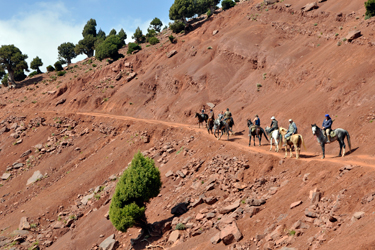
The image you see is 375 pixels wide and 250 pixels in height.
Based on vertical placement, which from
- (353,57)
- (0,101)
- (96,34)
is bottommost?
(353,57)

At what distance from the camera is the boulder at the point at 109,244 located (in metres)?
24.9

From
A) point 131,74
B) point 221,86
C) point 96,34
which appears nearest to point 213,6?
point 131,74

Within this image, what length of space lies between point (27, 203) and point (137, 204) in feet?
70.0

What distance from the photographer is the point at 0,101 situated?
240 feet

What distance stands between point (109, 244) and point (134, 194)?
14.2 feet

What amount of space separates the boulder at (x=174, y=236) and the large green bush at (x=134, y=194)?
123 inches

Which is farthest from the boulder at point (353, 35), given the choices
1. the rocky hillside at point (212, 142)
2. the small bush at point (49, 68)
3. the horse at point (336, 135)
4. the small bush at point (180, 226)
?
the small bush at point (49, 68)

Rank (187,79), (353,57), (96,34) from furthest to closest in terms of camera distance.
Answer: (96,34), (187,79), (353,57)

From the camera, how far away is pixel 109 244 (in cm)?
2511

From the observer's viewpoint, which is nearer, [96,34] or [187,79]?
[187,79]

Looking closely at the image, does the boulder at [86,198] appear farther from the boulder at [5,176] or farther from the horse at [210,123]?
the boulder at [5,176]

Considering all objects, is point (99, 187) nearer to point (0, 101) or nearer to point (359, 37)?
point (359, 37)

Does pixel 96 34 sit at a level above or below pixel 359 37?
above

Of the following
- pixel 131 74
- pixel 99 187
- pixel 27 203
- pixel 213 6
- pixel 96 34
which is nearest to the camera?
pixel 99 187
